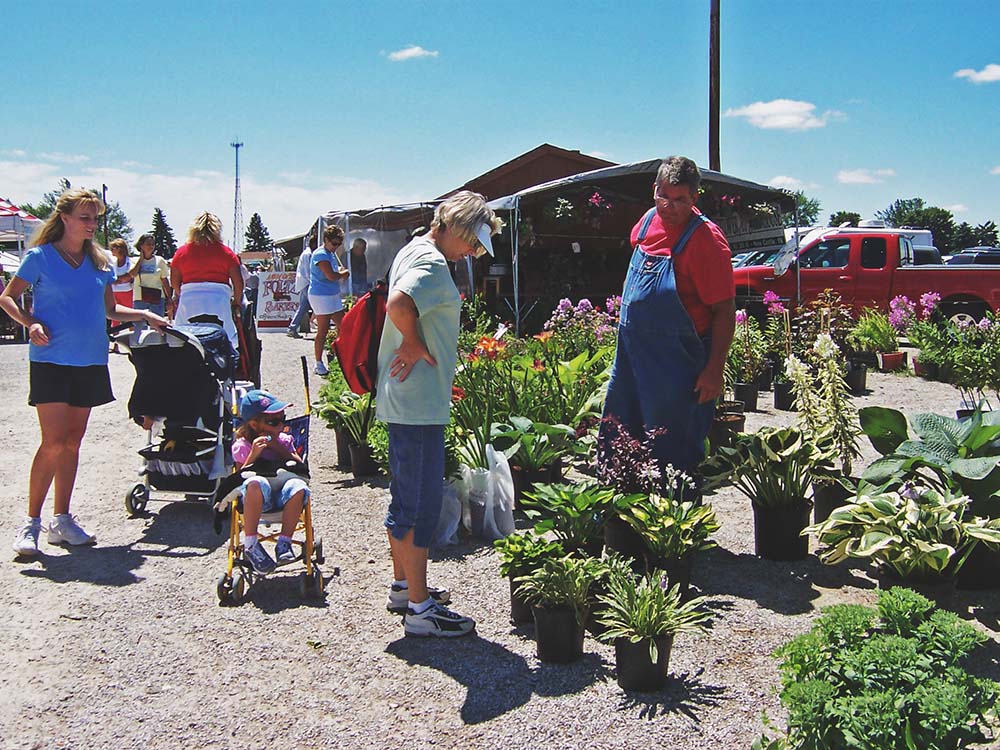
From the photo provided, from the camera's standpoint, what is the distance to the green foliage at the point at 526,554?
3.66 meters

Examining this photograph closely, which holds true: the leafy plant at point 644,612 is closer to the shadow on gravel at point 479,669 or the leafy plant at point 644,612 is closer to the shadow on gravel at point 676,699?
the shadow on gravel at point 676,699

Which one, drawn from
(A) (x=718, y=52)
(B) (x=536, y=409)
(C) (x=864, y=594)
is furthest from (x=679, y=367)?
(A) (x=718, y=52)

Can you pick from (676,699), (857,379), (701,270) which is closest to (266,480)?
(676,699)

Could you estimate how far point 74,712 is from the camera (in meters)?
3.23

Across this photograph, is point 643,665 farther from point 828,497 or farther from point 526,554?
point 828,497

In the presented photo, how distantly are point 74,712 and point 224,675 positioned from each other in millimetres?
537

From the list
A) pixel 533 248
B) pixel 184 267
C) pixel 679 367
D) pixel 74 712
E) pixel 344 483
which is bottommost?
pixel 74 712

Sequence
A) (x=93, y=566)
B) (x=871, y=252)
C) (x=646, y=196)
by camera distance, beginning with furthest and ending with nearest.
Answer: (x=646, y=196)
(x=871, y=252)
(x=93, y=566)

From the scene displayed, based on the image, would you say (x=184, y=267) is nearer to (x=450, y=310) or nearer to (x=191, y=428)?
(x=191, y=428)

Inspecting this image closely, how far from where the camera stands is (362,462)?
651cm

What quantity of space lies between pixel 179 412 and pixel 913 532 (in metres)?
4.21

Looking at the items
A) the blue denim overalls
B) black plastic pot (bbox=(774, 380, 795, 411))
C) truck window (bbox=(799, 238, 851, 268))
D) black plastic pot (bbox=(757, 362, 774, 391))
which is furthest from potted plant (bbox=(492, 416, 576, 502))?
truck window (bbox=(799, 238, 851, 268))

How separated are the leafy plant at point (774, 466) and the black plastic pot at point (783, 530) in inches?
1.4

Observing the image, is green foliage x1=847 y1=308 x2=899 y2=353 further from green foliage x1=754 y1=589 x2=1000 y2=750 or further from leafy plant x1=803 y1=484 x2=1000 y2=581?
green foliage x1=754 y1=589 x2=1000 y2=750
